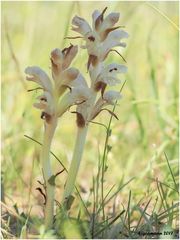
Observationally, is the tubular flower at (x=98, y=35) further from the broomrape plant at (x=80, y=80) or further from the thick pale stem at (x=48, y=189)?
the thick pale stem at (x=48, y=189)

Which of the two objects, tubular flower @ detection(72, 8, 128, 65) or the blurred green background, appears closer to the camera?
tubular flower @ detection(72, 8, 128, 65)

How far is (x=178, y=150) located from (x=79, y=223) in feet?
2.95

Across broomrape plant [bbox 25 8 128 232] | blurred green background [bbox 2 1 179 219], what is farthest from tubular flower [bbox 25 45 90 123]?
blurred green background [bbox 2 1 179 219]

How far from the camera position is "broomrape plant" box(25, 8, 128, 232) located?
140cm

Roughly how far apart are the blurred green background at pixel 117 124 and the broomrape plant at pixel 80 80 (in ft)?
0.97

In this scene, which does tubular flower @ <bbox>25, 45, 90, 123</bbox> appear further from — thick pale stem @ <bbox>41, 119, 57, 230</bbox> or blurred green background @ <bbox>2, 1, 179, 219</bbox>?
blurred green background @ <bbox>2, 1, 179, 219</bbox>

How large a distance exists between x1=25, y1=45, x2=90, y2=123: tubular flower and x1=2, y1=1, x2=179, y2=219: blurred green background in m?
0.34

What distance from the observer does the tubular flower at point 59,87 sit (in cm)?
139

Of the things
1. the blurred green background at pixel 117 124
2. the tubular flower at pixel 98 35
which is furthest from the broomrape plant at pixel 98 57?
the blurred green background at pixel 117 124

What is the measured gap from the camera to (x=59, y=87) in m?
1.41

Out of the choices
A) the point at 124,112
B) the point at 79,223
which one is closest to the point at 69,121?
the point at 124,112

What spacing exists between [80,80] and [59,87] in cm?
6

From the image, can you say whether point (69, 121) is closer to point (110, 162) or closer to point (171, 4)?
point (110, 162)

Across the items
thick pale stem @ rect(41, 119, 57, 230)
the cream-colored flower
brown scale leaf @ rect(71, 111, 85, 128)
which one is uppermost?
the cream-colored flower
